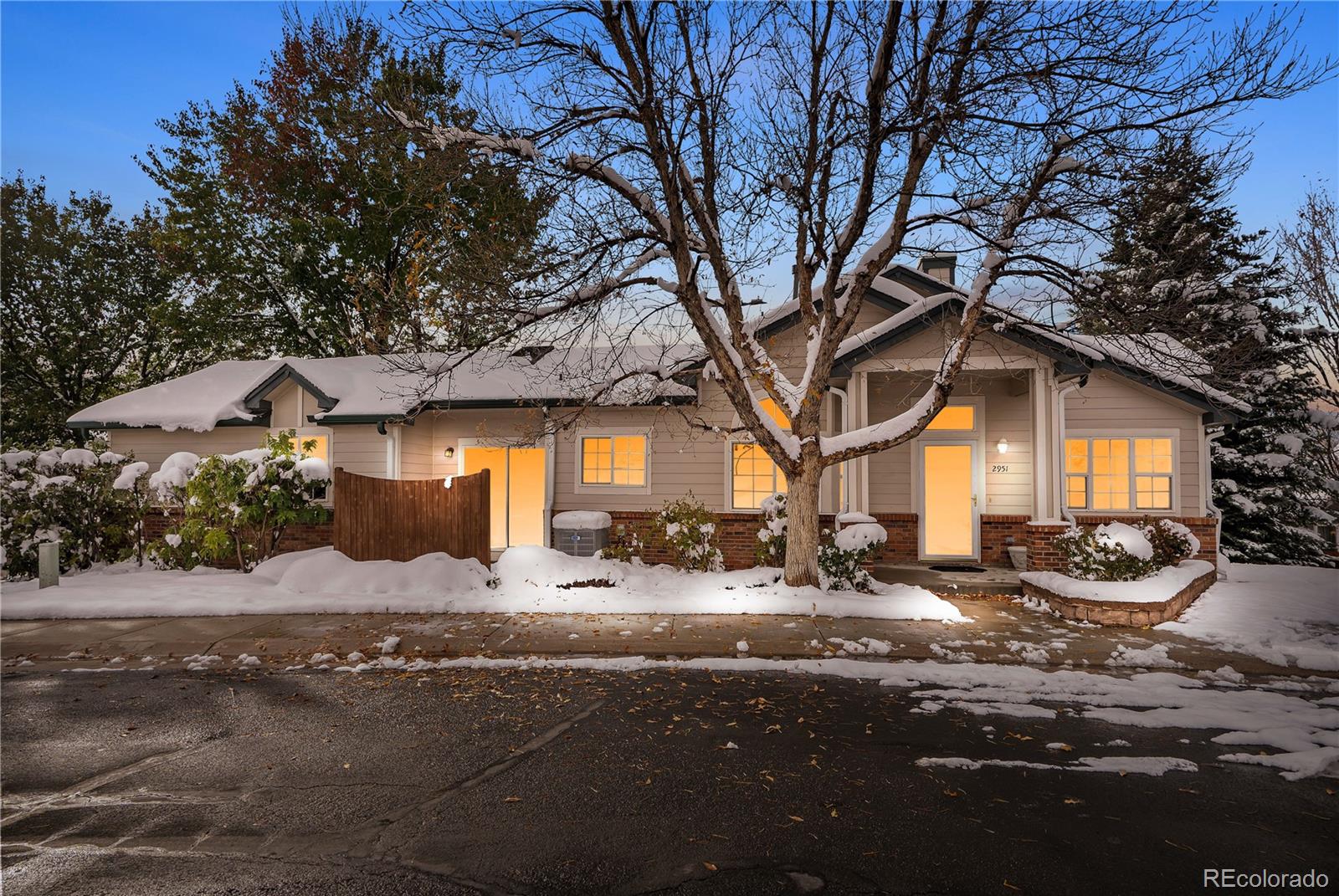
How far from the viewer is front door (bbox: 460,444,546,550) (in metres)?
15.4

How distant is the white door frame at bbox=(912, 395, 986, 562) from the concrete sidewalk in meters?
4.70

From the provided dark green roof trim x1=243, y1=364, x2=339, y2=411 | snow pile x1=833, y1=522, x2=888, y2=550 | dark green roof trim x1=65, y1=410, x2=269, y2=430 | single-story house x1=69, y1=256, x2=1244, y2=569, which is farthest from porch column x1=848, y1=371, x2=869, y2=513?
dark green roof trim x1=65, y1=410, x2=269, y2=430

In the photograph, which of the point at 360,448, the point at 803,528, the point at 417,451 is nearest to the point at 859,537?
the point at 803,528

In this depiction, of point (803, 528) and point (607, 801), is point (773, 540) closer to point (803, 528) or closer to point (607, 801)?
point (803, 528)

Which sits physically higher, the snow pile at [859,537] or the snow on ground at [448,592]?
the snow pile at [859,537]

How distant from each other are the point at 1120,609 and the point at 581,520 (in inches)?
347

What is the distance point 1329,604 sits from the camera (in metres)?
9.45

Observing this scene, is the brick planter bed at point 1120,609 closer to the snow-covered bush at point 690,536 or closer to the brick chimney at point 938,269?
the snow-covered bush at point 690,536

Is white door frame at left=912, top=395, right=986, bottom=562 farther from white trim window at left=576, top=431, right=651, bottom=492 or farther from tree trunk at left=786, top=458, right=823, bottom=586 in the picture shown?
white trim window at left=576, top=431, right=651, bottom=492

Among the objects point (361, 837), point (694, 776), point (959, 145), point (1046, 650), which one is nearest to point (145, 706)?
point (361, 837)

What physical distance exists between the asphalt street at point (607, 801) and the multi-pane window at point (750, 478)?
8.07 m

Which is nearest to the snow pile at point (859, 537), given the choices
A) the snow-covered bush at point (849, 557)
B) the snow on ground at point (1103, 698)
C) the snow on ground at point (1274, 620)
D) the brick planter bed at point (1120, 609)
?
the snow-covered bush at point (849, 557)

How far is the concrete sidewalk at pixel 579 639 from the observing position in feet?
24.2

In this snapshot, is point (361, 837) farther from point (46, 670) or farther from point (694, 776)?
point (46, 670)
